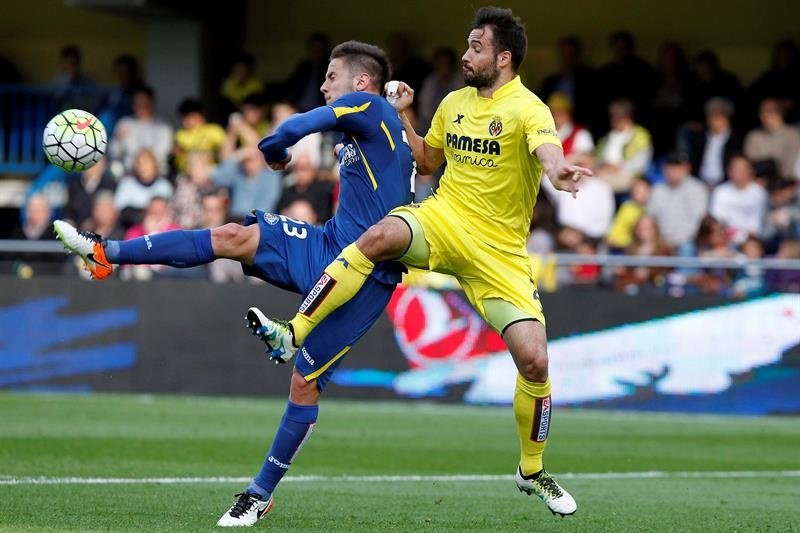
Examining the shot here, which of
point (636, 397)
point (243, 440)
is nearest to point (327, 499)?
point (243, 440)

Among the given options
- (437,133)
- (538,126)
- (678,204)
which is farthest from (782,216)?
(538,126)

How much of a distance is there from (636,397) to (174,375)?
526 centimetres

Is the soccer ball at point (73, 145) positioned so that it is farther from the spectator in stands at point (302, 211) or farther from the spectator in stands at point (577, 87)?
the spectator in stands at point (577, 87)

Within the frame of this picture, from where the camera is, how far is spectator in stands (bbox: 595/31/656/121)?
60.5 ft

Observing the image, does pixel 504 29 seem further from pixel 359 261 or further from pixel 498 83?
pixel 359 261

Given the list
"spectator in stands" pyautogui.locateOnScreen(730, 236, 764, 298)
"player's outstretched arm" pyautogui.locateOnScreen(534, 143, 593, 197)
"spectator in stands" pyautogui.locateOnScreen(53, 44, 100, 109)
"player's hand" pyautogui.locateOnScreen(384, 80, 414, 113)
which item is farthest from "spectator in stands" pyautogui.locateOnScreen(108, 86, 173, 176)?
"player's outstretched arm" pyautogui.locateOnScreen(534, 143, 593, 197)

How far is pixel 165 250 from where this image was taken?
7.46 m

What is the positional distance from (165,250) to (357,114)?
1280mm

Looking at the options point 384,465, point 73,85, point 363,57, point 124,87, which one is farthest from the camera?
point 73,85

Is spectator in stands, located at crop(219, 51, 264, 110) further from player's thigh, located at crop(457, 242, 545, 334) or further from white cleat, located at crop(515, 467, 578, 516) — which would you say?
white cleat, located at crop(515, 467, 578, 516)

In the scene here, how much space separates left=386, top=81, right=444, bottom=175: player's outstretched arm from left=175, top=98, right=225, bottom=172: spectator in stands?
1075cm

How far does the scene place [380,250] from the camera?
7527 mm

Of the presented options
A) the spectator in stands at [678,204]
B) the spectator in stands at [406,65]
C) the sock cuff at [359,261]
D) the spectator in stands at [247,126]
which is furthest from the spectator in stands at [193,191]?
the sock cuff at [359,261]

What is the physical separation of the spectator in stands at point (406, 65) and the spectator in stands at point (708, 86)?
368 centimetres
